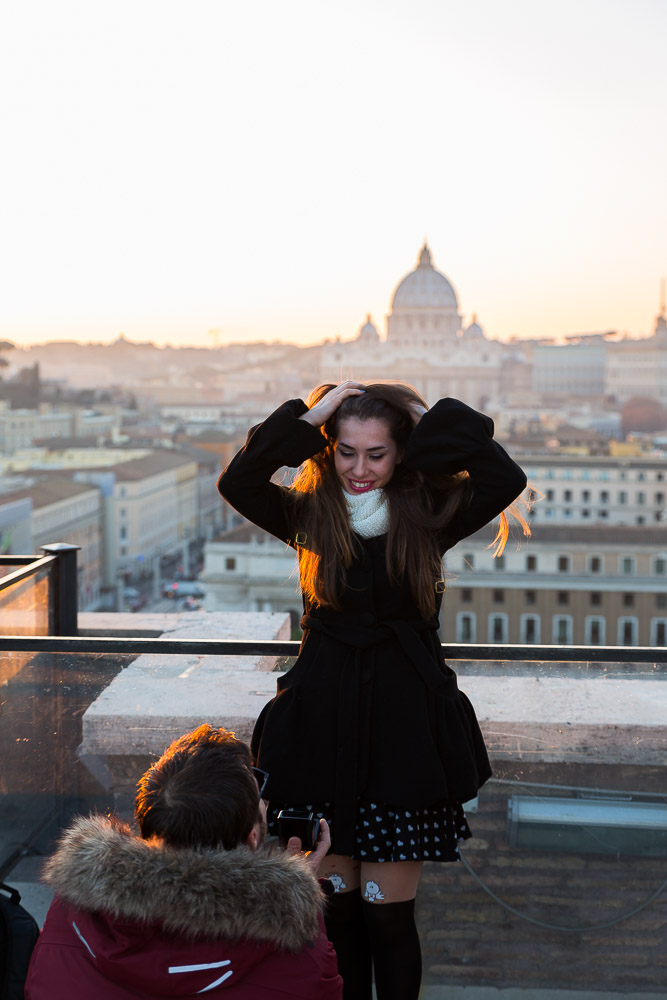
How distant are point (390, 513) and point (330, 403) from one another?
0.40 ft

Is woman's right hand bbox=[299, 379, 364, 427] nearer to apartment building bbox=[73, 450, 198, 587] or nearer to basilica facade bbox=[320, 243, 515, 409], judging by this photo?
apartment building bbox=[73, 450, 198, 587]

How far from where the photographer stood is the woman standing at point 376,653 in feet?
3.45

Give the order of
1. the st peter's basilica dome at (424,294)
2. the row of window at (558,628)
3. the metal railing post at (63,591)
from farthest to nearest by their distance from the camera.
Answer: the st peter's basilica dome at (424,294), the row of window at (558,628), the metal railing post at (63,591)

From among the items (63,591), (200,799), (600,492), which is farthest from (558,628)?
(200,799)

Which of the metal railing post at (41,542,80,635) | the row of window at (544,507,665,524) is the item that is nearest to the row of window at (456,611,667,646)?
the row of window at (544,507,665,524)

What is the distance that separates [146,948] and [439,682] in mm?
358

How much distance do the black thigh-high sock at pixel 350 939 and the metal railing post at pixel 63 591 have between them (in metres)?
0.69

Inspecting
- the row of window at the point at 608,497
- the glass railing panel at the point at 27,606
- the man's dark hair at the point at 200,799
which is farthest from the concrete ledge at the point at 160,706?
the row of window at the point at 608,497

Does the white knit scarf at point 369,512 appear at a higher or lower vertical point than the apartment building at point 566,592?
higher

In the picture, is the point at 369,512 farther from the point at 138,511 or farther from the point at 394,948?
the point at 138,511

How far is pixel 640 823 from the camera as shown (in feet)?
4.19

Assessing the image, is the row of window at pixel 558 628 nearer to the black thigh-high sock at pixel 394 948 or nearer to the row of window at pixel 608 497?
the row of window at pixel 608 497

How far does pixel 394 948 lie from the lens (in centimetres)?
105

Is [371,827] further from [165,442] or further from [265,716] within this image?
[165,442]
